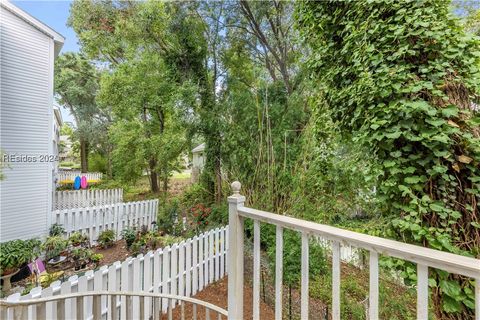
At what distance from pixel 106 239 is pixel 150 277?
2.70m

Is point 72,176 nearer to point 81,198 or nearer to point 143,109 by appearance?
point 81,198

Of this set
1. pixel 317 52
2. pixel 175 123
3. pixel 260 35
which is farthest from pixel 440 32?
pixel 175 123

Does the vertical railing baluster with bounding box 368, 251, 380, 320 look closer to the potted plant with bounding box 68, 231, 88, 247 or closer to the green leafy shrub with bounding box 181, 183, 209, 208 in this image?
the potted plant with bounding box 68, 231, 88, 247

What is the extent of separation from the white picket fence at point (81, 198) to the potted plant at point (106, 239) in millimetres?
3334

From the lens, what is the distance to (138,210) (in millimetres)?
5785

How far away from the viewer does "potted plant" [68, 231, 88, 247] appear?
4405 millimetres

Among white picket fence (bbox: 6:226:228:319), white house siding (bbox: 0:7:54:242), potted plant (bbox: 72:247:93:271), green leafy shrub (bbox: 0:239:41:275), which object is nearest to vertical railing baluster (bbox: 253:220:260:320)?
white picket fence (bbox: 6:226:228:319)

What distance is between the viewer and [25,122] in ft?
15.1

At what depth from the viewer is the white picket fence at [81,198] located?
7.58 metres

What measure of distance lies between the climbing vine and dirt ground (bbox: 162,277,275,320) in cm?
197

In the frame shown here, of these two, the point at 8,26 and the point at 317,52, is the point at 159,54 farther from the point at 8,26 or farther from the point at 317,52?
the point at 317,52

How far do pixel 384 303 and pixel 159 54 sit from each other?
6.61m

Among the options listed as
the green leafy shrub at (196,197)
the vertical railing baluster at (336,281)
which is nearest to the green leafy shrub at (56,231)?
the green leafy shrub at (196,197)

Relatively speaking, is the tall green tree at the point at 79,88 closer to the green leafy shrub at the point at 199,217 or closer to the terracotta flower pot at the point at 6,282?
the green leafy shrub at the point at 199,217
